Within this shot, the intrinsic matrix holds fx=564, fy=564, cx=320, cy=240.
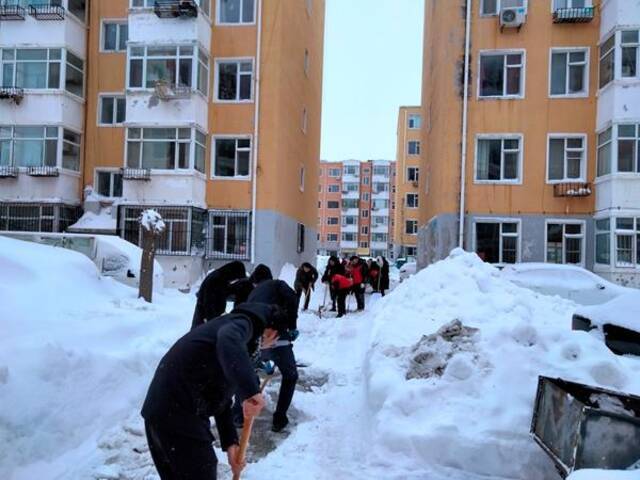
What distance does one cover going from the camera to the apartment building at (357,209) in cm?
8019

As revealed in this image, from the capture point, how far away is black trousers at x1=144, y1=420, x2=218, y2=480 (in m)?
2.75

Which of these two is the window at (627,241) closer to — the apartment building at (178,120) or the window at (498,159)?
the window at (498,159)

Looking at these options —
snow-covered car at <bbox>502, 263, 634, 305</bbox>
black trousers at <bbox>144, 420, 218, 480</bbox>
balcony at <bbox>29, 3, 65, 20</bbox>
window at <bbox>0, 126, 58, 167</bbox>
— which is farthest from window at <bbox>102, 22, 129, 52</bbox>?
black trousers at <bbox>144, 420, 218, 480</bbox>

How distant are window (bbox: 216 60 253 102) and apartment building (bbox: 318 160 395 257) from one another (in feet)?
199

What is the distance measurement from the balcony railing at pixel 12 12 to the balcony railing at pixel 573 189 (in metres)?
18.6

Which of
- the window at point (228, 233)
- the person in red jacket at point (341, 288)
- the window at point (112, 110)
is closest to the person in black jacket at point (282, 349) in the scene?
the person in red jacket at point (341, 288)

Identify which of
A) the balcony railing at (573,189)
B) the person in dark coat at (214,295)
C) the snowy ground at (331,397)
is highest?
the balcony railing at (573,189)

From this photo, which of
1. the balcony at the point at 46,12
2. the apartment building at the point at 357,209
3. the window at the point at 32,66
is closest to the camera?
the balcony at the point at 46,12

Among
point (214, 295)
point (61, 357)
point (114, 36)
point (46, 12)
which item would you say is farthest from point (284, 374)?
point (114, 36)

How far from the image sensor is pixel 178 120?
18.5 meters

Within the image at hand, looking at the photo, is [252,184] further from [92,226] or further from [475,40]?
[475,40]

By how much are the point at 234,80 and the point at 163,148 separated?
135 inches

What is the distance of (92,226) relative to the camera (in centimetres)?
1886

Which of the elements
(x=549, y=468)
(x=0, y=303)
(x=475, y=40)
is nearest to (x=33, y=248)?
(x=0, y=303)
